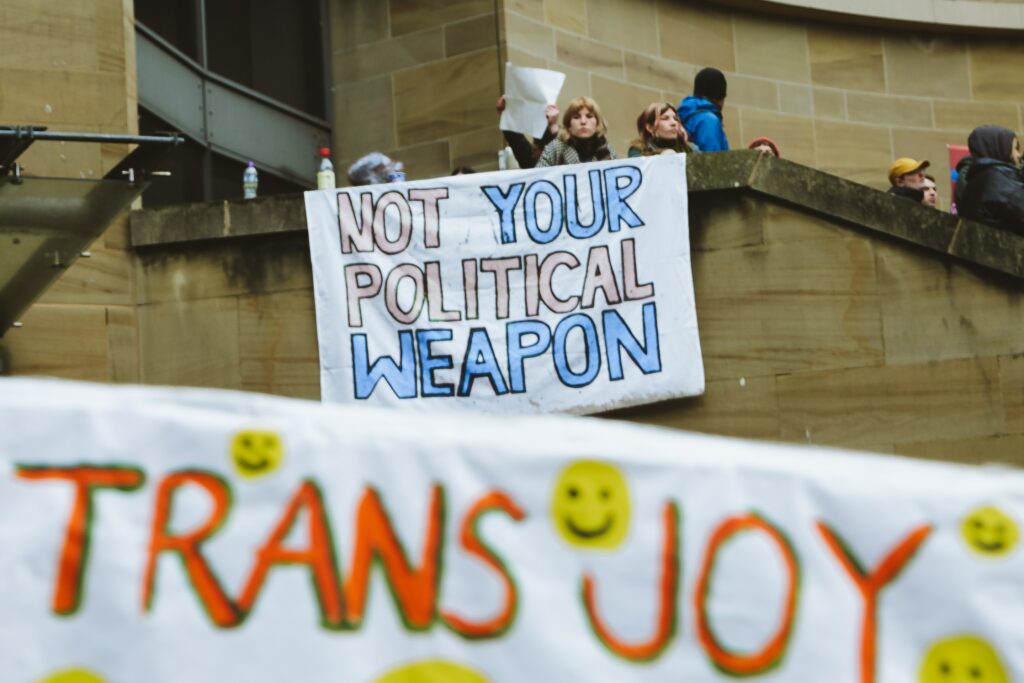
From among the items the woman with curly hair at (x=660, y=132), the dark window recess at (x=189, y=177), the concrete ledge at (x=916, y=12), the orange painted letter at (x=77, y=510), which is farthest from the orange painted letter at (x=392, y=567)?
the concrete ledge at (x=916, y=12)

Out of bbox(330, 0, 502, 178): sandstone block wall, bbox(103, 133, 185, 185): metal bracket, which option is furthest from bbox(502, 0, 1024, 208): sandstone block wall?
bbox(103, 133, 185, 185): metal bracket

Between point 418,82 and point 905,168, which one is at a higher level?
point 418,82

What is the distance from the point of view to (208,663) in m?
3.15

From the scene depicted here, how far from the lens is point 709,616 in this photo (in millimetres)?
3289

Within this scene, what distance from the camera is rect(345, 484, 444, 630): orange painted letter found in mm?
3225

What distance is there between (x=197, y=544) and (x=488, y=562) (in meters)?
0.47

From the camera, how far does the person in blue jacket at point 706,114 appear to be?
11.5m

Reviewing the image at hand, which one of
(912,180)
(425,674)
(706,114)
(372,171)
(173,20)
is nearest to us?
(425,674)

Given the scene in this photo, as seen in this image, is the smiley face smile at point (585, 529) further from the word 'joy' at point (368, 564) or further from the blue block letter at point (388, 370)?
the blue block letter at point (388, 370)

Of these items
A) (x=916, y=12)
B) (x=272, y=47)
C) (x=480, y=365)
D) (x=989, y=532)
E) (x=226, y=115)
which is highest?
(x=916, y=12)


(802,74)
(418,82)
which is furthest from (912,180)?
(802,74)

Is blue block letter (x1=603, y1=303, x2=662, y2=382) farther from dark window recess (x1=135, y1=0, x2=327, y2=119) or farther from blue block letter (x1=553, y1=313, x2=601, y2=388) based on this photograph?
dark window recess (x1=135, y1=0, x2=327, y2=119)

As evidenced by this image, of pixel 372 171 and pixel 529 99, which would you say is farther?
pixel 372 171

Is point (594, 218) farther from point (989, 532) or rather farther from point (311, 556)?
point (311, 556)
